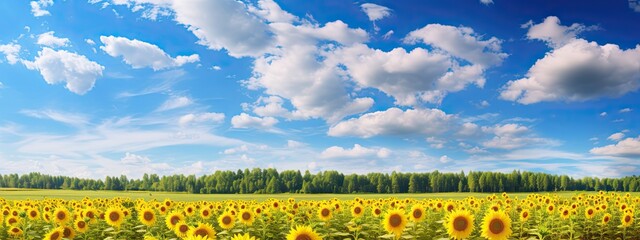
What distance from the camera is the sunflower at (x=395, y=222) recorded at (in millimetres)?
11414

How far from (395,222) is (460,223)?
5.25ft

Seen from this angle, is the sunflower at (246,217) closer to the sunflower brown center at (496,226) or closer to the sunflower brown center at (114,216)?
the sunflower brown center at (114,216)

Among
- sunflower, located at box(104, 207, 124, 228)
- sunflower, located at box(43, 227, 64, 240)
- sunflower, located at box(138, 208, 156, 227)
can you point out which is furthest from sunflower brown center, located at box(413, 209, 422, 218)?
sunflower, located at box(43, 227, 64, 240)

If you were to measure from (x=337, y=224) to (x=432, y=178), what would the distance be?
131m

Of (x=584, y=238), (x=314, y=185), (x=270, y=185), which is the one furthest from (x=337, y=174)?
(x=584, y=238)

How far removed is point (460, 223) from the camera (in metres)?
10.4

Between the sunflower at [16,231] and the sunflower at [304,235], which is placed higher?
the sunflower at [304,235]

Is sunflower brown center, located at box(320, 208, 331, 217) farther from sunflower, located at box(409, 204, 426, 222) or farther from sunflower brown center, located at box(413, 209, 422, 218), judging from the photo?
sunflower brown center, located at box(413, 209, 422, 218)

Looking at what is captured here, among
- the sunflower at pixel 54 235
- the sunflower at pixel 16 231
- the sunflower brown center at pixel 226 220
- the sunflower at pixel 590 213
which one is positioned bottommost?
the sunflower at pixel 16 231

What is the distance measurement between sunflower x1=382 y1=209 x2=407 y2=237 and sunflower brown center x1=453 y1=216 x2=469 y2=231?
4.54 ft

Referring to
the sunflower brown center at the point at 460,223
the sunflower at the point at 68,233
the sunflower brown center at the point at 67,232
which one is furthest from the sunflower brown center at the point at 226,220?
the sunflower brown center at the point at 460,223

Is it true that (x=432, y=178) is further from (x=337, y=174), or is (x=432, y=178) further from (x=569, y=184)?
(x=569, y=184)

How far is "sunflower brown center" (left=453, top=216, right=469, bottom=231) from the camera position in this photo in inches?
407

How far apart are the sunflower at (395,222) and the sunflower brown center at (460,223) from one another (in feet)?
4.54
